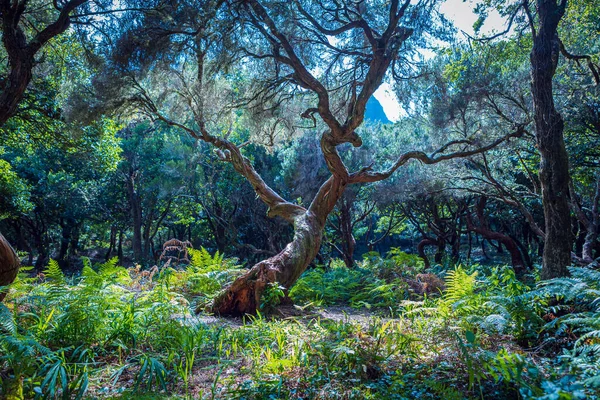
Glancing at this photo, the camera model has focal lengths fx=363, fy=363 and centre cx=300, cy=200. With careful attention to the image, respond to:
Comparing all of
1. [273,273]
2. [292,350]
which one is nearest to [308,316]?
[273,273]

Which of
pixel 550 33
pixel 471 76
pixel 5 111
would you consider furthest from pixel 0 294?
pixel 471 76

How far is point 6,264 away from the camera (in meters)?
3.96

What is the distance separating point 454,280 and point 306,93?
542cm

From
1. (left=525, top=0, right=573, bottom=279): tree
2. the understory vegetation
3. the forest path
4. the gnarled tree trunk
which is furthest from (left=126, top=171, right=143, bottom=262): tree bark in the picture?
(left=525, top=0, right=573, bottom=279): tree

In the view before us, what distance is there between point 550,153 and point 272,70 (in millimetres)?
5621

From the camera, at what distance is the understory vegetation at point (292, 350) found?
2.65 m

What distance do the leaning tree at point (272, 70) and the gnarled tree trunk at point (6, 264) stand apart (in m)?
2.66

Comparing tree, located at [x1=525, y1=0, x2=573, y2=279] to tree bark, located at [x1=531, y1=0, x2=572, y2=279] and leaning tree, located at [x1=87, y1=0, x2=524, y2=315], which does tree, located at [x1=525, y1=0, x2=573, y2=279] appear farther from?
leaning tree, located at [x1=87, y1=0, x2=524, y2=315]

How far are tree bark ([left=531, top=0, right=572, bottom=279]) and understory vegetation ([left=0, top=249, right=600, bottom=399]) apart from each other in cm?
60

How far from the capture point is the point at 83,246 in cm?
2408

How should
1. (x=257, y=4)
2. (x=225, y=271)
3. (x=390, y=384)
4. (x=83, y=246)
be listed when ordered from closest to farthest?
(x=390, y=384) < (x=257, y=4) < (x=225, y=271) < (x=83, y=246)

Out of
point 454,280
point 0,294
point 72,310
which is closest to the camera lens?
point 72,310

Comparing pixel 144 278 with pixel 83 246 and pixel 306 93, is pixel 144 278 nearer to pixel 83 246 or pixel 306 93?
pixel 306 93

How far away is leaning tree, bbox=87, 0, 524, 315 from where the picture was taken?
20.2 ft
